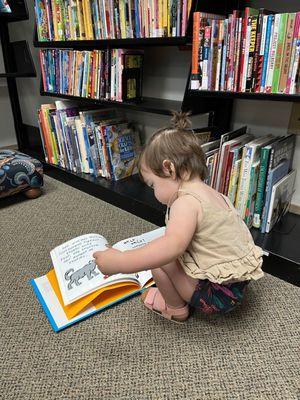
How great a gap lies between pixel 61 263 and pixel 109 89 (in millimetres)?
899

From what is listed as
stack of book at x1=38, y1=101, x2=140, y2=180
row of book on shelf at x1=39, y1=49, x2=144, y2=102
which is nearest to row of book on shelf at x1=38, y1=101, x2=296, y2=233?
stack of book at x1=38, y1=101, x2=140, y2=180

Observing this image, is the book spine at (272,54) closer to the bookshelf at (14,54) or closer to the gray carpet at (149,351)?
the gray carpet at (149,351)

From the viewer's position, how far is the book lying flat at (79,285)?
920 millimetres

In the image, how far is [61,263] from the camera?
3.42ft

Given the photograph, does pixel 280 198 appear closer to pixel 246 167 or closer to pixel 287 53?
pixel 246 167

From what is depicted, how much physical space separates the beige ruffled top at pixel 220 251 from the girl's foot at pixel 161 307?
0.54 ft

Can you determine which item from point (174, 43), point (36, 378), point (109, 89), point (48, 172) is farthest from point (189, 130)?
point (48, 172)

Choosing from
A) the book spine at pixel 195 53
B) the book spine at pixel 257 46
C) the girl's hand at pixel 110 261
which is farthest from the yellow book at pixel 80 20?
the girl's hand at pixel 110 261

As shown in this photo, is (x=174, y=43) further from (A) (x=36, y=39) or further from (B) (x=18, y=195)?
(B) (x=18, y=195)

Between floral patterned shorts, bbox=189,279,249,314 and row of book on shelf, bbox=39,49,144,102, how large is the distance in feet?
3.31

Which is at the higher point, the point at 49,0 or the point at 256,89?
the point at 49,0

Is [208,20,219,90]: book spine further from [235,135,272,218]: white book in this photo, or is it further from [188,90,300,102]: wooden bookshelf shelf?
[235,135,272,218]: white book

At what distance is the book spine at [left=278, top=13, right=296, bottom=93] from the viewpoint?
946mm

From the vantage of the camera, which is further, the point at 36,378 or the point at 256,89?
the point at 256,89
